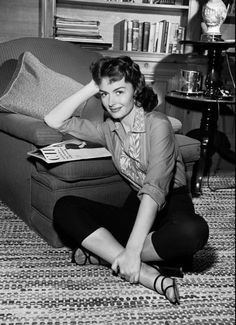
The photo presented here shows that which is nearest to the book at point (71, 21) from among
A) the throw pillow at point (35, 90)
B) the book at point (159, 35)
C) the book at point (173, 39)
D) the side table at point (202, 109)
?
the book at point (159, 35)

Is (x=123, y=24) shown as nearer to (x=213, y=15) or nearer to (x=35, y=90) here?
(x=213, y=15)

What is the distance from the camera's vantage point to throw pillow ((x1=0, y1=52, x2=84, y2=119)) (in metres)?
2.24

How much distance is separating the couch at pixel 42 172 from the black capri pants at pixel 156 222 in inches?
5.8

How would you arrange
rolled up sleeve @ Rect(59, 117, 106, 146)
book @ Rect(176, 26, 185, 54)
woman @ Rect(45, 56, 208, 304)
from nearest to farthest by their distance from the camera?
1. woman @ Rect(45, 56, 208, 304)
2. rolled up sleeve @ Rect(59, 117, 106, 146)
3. book @ Rect(176, 26, 185, 54)

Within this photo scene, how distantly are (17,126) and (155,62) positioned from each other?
5.71ft

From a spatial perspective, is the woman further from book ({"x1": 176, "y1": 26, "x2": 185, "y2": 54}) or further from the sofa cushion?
book ({"x1": 176, "y1": 26, "x2": 185, "y2": 54})

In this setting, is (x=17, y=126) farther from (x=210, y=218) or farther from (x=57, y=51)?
(x=210, y=218)

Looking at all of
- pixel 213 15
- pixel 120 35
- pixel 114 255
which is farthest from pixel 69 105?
pixel 120 35

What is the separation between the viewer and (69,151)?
1838 millimetres

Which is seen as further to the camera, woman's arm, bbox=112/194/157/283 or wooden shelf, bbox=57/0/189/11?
wooden shelf, bbox=57/0/189/11

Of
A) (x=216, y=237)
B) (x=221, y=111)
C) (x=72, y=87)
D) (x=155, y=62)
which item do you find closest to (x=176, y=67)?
(x=155, y=62)

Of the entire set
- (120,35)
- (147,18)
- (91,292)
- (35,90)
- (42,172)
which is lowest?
(91,292)

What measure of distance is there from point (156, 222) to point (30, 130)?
2.18ft

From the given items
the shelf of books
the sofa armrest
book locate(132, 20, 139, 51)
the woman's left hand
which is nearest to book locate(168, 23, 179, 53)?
the shelf of books
